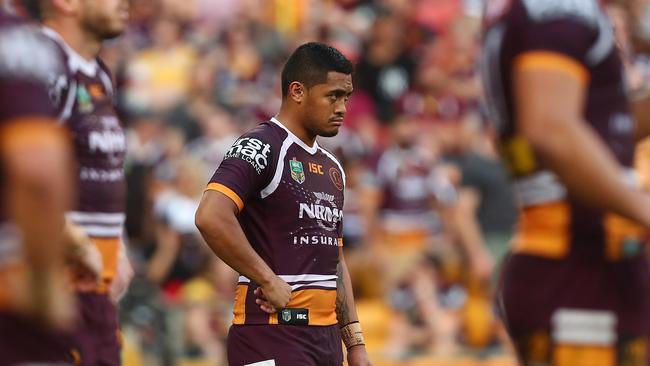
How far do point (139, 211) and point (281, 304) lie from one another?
369 inches

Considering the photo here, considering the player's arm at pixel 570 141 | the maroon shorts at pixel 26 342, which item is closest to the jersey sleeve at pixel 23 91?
the maroon shorts at pixel 26 342

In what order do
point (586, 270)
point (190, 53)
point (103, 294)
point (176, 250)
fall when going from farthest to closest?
point (190, 53) < point (176, 250) < point (103, 294) < point (586, 270)

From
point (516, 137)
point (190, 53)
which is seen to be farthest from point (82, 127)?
point (190, 53)

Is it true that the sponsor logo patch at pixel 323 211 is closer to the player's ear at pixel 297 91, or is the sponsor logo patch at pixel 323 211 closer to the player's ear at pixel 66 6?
the player's ear at pixel 297 91

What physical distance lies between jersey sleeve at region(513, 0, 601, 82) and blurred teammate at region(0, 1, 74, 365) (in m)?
Result: 1.62

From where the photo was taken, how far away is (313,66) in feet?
22.4

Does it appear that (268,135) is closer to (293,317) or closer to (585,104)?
(293,317)

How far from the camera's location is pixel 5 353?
3855 millimetres

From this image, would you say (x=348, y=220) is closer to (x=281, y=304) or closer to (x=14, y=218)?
(x=281, y=304)

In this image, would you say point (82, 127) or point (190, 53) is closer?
point (82, 127)

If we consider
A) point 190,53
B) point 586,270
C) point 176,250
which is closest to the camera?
point 586,270

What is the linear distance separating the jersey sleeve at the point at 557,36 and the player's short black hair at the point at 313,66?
242cm

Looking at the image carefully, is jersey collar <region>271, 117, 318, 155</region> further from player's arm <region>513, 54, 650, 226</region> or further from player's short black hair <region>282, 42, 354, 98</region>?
player's arm <region>513, 54, 650, 226</region>

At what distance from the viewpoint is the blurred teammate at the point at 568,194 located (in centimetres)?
429
